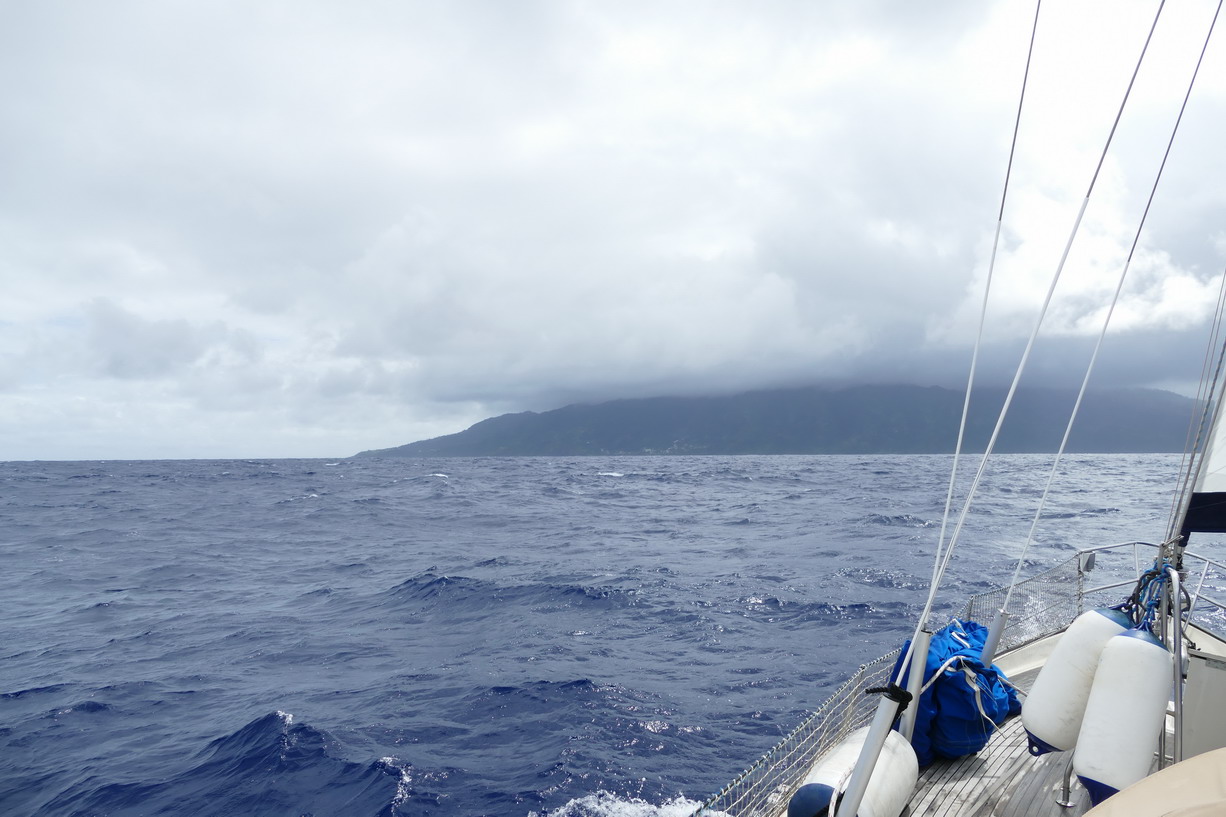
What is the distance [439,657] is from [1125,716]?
11323 mm

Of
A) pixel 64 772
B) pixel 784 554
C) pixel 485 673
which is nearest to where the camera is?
pixel 64 772

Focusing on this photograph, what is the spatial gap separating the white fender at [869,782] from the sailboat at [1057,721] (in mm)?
11

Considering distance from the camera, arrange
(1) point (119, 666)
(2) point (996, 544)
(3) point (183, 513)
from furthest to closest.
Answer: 1. (3) point (183, 513)
2. (2) point (996, 544)
3. (1) point (119, 666)

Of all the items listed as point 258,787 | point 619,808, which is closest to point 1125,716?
point 619,808

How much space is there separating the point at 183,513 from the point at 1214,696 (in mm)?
49553

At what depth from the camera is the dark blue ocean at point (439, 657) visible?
27.4 feet

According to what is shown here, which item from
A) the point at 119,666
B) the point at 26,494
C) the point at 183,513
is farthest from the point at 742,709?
the point at 26,494

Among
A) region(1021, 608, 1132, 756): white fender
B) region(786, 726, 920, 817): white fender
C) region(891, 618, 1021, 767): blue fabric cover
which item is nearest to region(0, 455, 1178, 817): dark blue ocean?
region(891, 618, 1021, 767): blue fabric cover

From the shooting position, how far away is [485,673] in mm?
11945

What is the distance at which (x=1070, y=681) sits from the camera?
469 cm

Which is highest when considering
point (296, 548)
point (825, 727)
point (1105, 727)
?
point (1105, 727)

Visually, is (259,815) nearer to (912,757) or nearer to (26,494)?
(912,757)

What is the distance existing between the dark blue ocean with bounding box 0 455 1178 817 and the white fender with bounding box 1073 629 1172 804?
4.42m

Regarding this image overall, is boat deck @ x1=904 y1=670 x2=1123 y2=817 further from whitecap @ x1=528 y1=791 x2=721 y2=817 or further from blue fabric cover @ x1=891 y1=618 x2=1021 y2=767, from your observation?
whitecap @ x1=528 y1=791 x2=721 y2=817
